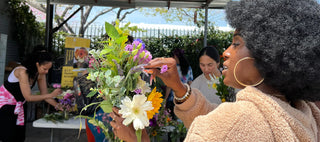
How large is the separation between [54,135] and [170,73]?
4428mm

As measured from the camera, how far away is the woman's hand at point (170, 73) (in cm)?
126

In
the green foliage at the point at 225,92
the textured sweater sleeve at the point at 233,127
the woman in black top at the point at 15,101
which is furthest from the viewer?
the woman in black top at the point at 15,101

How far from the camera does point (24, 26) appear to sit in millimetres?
8172

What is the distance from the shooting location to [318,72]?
769 mm

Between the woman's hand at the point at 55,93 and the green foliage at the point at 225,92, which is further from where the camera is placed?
the woman's hand at the point at 55,93

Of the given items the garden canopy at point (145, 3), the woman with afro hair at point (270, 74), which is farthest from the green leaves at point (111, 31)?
the garden canopy at point (145, 3)

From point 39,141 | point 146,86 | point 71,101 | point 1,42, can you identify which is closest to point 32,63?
point 71,101

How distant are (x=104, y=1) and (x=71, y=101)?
317 centimetres

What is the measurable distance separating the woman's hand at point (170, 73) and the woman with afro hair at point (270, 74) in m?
0.43

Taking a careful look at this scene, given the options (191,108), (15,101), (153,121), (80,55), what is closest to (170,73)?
(191,108)

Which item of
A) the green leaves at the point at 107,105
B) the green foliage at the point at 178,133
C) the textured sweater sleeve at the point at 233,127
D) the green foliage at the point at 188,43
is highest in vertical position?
the green foliage at the point at 188,43

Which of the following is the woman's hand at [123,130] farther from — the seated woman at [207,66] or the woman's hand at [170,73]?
the seated woman at [207,66]

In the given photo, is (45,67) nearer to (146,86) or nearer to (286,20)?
(146,86)

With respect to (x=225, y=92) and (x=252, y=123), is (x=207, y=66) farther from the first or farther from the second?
(x=252, y=123)
